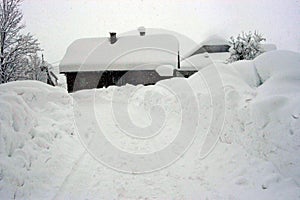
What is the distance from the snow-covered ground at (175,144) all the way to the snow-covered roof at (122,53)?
51.7 ft

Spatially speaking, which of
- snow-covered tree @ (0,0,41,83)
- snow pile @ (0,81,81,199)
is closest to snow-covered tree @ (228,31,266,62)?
snow pile @ (0,81,81,199)

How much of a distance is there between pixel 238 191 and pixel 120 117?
6.73m

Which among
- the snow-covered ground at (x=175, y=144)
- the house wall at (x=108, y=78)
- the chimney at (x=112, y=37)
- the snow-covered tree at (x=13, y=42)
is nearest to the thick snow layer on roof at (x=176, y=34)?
the chimney at (x=112, y=37)

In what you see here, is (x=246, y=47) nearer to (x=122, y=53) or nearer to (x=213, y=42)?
(x=122, y=53)

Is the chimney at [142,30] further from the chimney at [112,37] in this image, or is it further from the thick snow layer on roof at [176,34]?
the chimney at [112,37]

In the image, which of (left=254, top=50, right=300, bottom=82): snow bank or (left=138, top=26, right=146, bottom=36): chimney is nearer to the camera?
(left=254, top=50, right=300, bottom=82): snow bank

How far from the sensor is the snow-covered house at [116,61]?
24.6 m

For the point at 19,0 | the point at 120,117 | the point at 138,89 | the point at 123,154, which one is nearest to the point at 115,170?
the point at 123,154

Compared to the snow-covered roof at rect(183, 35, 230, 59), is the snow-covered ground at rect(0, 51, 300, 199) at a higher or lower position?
higher

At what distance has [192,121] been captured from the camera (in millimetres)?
8547

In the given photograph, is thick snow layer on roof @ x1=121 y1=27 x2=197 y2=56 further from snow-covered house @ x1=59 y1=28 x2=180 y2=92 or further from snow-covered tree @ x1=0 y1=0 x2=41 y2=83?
snow-covered tree @ x1=0 y1=0 x2=41 y2=83

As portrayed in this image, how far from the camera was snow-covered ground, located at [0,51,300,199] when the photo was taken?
15.0 ft

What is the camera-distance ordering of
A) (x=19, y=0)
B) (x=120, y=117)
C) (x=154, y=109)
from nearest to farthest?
(x=120, y=117), (x=154, y=109), (x=19, y=0)

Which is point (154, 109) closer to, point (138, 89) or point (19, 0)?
point (138, 89)
